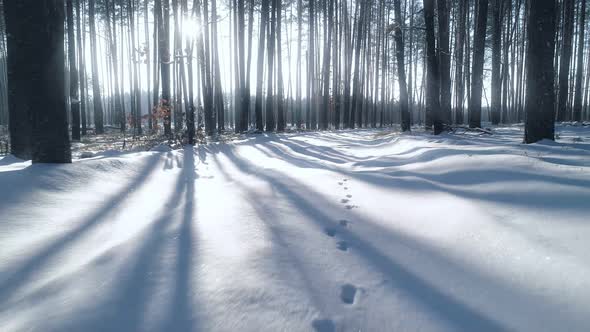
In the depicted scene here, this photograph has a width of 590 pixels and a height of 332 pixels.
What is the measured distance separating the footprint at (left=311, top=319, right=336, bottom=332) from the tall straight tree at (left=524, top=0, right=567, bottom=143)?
5728mm

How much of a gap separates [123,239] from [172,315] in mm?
1083

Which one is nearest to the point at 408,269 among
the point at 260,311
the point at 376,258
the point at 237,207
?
the point at 376,258

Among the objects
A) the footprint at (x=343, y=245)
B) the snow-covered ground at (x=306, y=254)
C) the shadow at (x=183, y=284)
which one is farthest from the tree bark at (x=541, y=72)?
the shadow at (x=183, y=284)

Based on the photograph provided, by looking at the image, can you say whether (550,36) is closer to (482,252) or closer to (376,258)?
(482,252)

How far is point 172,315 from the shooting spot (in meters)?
1.31

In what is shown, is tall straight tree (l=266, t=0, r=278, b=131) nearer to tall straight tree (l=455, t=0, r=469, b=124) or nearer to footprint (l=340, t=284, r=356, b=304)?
tall straight tree (l=455, t=0, r=469, b=124)

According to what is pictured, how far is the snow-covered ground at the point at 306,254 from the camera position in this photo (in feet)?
4.31

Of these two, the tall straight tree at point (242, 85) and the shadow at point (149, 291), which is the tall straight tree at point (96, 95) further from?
the shadow at point (149, 291)

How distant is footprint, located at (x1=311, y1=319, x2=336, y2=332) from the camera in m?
1.27

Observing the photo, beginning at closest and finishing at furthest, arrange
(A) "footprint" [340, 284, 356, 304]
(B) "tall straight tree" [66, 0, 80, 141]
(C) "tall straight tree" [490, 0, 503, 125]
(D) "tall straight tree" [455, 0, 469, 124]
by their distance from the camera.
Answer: (A) "footprint" [340, 284, 356, 304] < (B) "tall straight tree" [66, 0, 80, 141] < (C) "tall straight tree" [490, 0, 503, 125] < (D) "tall straight tree" [455, 0, 469, 124]

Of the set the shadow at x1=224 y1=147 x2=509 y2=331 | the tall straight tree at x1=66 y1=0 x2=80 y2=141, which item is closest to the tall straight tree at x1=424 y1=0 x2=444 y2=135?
the shadow at x1=224 y1=147 x2=509 y2=331

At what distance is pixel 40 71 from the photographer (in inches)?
150

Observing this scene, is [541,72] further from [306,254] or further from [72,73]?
[72,73]

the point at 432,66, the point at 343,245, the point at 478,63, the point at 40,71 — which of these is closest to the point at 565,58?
the point at 478,63
